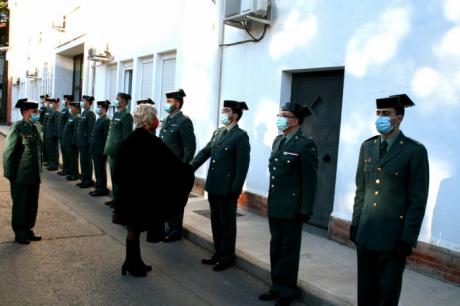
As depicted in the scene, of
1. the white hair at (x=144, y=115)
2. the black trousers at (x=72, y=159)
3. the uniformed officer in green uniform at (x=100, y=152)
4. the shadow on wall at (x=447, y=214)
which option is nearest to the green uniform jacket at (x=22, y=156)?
the white hair at (x=144, y=115)

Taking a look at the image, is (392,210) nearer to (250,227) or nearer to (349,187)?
(349,187)

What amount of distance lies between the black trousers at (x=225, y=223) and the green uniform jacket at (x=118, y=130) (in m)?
3.81

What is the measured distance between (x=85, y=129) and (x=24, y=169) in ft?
15.6

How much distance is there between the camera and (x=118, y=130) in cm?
911

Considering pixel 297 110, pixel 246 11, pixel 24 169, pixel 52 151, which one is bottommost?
pixel 52 151

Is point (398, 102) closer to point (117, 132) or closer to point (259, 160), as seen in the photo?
point (259, 160)

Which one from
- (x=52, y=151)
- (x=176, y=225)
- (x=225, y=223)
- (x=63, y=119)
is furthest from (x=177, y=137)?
(x=52, y=151)

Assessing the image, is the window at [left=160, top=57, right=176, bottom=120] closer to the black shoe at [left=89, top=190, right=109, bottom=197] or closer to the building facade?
the building facade

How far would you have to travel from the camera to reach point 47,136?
45.6ft

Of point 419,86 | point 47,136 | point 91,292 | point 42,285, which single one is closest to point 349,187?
point 419,86

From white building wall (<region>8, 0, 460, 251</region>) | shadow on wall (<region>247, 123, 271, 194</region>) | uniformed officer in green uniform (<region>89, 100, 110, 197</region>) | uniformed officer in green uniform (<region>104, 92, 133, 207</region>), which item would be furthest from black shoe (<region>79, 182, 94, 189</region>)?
shadow on wall (<region>247, 123, 271, 194</region>)

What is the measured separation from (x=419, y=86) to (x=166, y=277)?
360 cm

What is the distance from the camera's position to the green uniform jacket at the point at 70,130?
11.9 m

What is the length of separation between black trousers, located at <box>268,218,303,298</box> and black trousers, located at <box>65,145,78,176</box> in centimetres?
839
